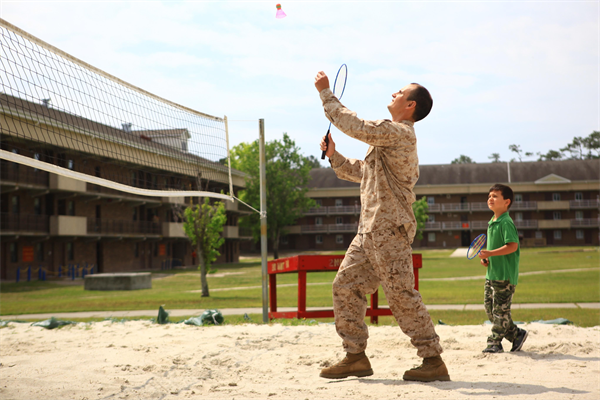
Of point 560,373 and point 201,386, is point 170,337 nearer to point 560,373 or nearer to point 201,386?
point 201,386

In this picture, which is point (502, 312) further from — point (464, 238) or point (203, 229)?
point (464, 238)

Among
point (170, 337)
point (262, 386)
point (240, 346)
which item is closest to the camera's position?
point (262, 386)

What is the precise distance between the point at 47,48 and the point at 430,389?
17.9 feet

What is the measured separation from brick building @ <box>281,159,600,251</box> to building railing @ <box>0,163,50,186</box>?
4495cm

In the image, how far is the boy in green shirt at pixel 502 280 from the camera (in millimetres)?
5473

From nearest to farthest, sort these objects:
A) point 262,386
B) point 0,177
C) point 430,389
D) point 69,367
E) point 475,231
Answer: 1. point 430,389
2. point 262,386
3. point 69,367
4. point 0,177
5. point 475,231

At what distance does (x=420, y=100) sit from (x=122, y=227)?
3755cm

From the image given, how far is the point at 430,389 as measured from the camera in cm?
390

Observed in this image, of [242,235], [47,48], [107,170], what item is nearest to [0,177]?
[107,170]

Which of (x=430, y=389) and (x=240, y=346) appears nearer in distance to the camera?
(x=430, y=389)

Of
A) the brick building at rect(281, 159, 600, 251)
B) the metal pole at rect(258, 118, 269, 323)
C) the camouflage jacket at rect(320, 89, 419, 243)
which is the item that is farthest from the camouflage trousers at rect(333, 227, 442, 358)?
the brick building at rect(281, 159, 600, 251)

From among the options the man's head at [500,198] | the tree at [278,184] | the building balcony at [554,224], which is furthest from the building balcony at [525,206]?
the man's head at [500,198]

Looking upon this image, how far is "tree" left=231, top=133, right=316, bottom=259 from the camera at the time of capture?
59.9m

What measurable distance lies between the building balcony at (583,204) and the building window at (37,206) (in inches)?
2551
